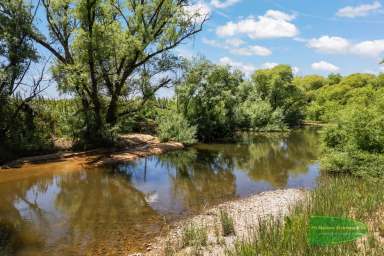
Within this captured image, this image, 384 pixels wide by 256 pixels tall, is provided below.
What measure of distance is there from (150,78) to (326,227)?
2205 centimetres

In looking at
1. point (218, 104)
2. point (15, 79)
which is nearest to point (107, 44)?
point (15, 79)

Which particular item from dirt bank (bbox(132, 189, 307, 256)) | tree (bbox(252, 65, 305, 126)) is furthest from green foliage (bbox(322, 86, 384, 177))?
tree (bbox(252, 65, 305, 126))

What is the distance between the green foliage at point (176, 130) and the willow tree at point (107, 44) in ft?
8.14

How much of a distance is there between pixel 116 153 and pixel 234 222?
504 inches

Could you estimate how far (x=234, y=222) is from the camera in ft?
28.4

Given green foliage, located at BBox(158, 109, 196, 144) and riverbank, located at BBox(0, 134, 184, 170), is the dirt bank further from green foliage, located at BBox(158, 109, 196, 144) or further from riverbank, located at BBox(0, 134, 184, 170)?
green foliage, located at BBox(158, 109, 196, 144)

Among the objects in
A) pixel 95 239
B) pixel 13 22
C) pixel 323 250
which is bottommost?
pixel 95 239

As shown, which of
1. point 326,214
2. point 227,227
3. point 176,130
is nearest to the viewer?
point 326,214

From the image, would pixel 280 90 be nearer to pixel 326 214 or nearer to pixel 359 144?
pixel 359 144

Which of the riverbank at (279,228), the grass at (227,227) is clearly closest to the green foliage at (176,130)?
the riverbank at (279,228)

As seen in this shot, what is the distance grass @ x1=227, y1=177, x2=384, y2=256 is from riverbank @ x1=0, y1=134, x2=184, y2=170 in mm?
11874

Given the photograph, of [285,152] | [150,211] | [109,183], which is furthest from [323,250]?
[285,152]

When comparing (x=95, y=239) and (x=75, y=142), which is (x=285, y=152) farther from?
(x=95, y=239)

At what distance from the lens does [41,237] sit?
834 cm
